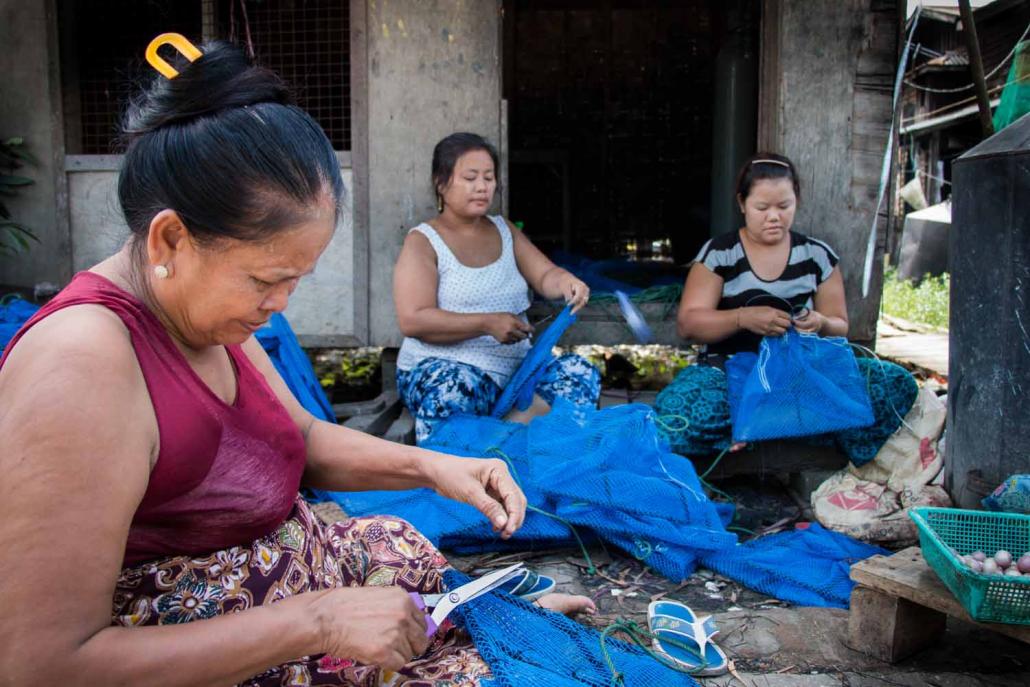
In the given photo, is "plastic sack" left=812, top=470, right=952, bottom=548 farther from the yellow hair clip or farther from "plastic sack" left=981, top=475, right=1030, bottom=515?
the yellow hair clip

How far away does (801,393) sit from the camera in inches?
144

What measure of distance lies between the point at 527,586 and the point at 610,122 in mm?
8413

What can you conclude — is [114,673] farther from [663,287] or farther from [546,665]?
[663,287]

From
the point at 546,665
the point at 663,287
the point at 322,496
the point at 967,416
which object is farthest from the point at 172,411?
the point at 663,287

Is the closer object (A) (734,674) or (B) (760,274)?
(A) (734,674)

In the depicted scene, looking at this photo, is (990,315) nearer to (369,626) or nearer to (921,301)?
(369,626)

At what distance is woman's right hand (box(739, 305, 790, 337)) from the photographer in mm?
3795

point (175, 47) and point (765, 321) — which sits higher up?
point (175, 47)

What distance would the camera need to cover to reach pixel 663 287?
5.40m

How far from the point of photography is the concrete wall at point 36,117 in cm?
500

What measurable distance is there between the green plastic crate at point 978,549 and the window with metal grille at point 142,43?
3970 mm

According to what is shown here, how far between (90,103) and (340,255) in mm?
2115

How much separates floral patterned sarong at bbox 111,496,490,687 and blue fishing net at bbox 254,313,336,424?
2.05m

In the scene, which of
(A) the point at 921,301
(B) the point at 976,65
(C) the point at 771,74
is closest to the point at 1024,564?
(C) the point at 771,74
